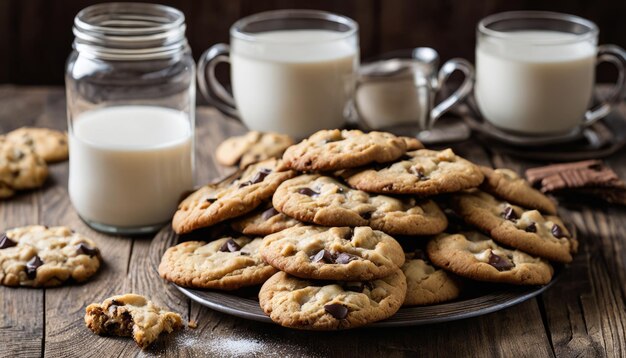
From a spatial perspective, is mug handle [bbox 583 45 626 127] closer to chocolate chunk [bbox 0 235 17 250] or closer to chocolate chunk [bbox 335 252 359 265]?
chocolate chunk [bbox 335 252 359 265]

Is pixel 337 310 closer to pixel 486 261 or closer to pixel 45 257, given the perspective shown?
pixel 486 261

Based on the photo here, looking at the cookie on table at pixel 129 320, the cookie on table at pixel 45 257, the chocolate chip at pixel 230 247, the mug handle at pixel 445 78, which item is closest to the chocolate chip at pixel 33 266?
the cookie on table at pixel 45 257

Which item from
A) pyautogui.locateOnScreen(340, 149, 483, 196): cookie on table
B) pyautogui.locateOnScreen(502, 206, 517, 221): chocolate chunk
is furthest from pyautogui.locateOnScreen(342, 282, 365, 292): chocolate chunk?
pyautogui.locateOnScreen(502, 206, 517, 221): chocolate chunk

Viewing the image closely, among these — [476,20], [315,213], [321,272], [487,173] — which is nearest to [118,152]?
[315,213]

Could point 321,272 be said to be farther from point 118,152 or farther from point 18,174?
point 18,174

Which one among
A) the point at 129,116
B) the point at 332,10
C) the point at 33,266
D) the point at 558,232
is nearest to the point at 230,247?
the point at 33,266

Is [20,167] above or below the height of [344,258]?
below
